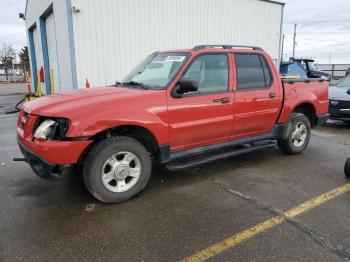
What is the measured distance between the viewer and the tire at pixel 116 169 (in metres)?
3.46

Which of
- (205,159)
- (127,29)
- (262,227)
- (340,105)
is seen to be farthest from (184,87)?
(127,29)

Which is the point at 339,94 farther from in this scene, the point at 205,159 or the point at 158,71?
the point at 158,71

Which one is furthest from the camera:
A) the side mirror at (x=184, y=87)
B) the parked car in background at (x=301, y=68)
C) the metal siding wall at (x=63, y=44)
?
the parked car in background at (x=301, y=68)

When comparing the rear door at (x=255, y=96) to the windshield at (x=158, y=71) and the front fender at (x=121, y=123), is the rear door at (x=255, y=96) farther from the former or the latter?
the front fender at (x=121, y=123)

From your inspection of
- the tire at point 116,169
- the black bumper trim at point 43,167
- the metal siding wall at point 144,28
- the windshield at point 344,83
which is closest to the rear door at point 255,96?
the tire at point 116,169

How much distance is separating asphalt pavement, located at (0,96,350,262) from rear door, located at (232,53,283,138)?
2.27 feet

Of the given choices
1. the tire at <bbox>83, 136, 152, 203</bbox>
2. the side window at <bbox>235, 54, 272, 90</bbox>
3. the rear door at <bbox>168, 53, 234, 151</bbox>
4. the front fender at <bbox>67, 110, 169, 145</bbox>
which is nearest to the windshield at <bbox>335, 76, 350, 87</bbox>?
the side window at <bbox>235, 54, 272, 90</bbox>

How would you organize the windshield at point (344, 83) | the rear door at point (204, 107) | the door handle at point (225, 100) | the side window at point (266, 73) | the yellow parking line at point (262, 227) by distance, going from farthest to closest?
1. the windshield at point (344, 83)
2. the side window at point (266, 73)
3. the door handle at point (225, 100)
4. the rear door at point (204, 107)
5. the yellow parking line at point (262, 227)

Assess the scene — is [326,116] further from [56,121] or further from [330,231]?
[56,121]

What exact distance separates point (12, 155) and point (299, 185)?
198 inches

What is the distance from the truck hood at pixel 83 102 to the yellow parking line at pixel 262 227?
1.83m

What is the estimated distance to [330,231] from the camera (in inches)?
119

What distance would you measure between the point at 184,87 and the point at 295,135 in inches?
111

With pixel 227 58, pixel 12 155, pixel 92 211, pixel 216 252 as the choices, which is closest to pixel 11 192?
pixel 92 211
